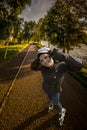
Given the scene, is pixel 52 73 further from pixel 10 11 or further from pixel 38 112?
pixel 10 11

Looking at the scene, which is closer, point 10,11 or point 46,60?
point 46,60

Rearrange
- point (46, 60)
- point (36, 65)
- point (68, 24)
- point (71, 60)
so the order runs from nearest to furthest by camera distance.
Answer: point (71, 60) → point (46, 60) → point (36, 65) → point (68, 24)

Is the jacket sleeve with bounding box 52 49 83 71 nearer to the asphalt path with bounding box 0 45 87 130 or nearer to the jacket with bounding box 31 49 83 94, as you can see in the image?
the jacket with bounding box 31 49 83 94

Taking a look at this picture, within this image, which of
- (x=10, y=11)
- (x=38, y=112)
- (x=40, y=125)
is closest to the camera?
(x=40, y=125)

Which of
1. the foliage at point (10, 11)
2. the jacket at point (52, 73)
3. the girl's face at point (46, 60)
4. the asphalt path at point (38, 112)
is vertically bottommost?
the asphalt path at point (38, 112)

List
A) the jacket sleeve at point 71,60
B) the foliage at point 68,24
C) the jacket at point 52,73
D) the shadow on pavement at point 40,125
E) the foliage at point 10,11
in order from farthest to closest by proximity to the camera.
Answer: the foliage at point 10,11, the foliage at point 68,24, the shadow on pavement at point 40,125, the jacket at point 52,73, the jacket sleeve at point 71,60

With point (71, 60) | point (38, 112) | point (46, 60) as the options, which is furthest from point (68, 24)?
point (71, 60)

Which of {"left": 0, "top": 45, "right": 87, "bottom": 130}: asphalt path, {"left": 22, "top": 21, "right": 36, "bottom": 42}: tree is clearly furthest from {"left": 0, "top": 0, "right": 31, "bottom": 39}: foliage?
{"left": 22, "top": 21, "right": 36, "bottom": 42}: tree

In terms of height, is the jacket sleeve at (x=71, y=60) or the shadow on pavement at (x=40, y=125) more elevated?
the jacket sleeve at (x=71, y=60)

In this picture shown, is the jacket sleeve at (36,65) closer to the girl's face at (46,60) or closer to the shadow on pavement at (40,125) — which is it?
the girl's face at (46,60)

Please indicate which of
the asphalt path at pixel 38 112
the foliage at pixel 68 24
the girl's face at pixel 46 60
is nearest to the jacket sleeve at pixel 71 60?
the girl's face at pixel 46 60

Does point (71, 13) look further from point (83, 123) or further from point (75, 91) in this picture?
point (83, 123)

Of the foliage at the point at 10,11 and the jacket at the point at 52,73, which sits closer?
the jacket at the point at 52,73

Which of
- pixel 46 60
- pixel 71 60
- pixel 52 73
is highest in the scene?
pixel 71 60
